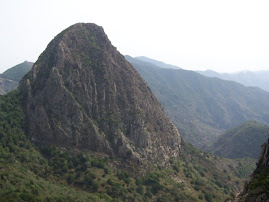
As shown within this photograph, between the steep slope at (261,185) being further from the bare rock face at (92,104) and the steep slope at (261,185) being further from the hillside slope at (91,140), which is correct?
the bare rock face at (92,104)

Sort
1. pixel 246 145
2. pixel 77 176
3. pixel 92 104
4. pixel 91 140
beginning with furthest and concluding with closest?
pixel 246 145 < pixel 92 104 < pixel 91 140 < pixel 77 176

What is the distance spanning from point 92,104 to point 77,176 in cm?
2932

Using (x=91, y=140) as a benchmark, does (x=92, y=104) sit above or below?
above

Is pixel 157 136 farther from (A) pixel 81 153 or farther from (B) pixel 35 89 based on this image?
(B) pixel 35 89

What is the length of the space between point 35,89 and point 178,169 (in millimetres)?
62712

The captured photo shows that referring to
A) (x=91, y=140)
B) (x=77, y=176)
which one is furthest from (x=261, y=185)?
(x=91, y=140)

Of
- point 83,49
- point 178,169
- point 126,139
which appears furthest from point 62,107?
point 178,169

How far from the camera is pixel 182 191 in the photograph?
8431cm

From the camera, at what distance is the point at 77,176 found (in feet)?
258

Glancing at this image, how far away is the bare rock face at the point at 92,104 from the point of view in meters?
88.2

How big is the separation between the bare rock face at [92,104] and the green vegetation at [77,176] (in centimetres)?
440

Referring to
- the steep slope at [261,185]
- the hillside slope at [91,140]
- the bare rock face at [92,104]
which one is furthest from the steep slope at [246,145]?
the steep slope at [261,185]

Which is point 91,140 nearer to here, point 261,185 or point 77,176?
point 77,176

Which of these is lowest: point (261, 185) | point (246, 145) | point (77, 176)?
point (246, 145)
